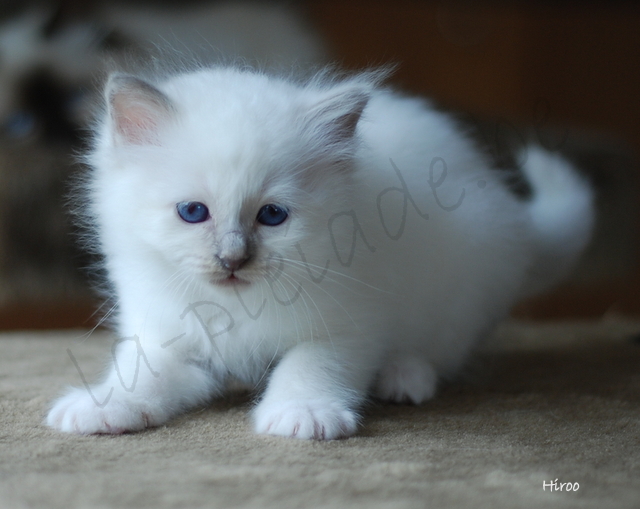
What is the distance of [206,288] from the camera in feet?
4.87

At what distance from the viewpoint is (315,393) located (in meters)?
1.49

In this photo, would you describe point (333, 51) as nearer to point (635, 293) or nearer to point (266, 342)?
point (635, 293)

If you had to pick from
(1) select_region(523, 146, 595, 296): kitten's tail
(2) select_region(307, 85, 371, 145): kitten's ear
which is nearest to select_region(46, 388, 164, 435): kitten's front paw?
(2) select_region(307, 85, 371, 145): kitten's ear

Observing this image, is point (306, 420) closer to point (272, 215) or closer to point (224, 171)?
point (272, 215)

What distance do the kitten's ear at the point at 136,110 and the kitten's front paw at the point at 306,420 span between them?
24.6 inches

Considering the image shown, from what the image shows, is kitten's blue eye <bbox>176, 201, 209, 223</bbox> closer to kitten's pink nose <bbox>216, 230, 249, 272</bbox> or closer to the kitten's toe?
kitten's pink nose <bbox>216, 230, 249, 272</bbox>

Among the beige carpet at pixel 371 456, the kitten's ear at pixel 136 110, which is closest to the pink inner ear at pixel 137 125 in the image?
the kitten's ear at pixel 136 110

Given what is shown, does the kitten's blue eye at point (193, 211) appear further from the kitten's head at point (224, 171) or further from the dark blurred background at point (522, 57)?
the dark blurred background at point (522, 57)

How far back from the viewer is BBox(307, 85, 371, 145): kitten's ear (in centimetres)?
156

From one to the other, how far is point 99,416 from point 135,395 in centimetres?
10

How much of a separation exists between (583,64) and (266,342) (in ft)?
13.2

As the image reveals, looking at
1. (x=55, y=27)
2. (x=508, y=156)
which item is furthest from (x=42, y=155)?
(x=508, y=156)

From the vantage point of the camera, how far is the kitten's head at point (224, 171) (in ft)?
4.48

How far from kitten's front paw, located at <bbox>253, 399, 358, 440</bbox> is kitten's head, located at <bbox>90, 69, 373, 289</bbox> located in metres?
A: 0.27
